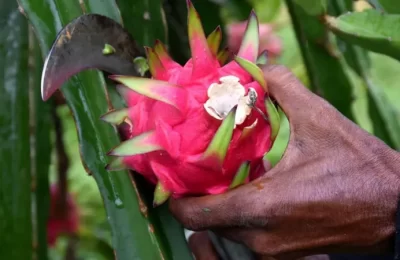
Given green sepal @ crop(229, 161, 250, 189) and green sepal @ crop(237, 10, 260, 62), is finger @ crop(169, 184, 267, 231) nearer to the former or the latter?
green sepal @ crop(229, 161, 250, 189)

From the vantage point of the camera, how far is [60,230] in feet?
3.93

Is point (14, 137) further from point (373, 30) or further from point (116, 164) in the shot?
point (373, 30)

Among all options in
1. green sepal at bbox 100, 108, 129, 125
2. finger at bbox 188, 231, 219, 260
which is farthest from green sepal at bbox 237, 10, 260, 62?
finger at bbox 188, 231, 219, 260

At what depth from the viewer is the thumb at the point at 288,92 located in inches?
22.4

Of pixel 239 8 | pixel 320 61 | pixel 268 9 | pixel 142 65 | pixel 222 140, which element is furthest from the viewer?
pixel 268 9

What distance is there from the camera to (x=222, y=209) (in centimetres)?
53

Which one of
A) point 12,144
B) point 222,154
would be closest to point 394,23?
point 222,154

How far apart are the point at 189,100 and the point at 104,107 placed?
116 millimetres

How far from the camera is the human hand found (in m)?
0.54

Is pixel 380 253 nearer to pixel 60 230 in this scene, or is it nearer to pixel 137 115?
pixel 137 115

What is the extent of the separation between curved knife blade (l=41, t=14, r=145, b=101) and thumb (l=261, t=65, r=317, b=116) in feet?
0.45

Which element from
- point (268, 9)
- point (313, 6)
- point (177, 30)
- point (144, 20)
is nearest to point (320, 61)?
point (313, 6)

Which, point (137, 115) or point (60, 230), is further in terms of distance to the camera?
point (60, 230)

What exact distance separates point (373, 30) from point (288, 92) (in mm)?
219
